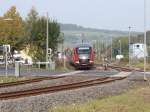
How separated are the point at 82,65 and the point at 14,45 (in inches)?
→ 1217

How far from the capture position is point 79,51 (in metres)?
62.2

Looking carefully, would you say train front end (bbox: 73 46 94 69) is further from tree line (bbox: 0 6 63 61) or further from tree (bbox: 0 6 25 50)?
tree (bbox: 0 6 25 50)

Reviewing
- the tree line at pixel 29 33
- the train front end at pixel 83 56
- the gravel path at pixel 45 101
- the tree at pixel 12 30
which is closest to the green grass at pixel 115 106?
the gravel path at pixel 45 101

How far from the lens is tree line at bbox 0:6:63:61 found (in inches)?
2864

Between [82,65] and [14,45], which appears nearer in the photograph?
[82,65]

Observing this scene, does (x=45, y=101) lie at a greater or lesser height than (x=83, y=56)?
lesser

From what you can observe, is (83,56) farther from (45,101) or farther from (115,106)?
(115,106)

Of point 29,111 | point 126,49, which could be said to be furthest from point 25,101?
point 126,49

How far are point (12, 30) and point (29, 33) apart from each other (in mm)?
7922

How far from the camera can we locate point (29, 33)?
8150 cm

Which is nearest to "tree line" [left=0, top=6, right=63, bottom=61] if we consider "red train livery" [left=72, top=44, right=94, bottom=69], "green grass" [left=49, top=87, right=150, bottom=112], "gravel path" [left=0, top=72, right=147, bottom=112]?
"red train livery" [left=72, top=44, right=94, bottom=69]

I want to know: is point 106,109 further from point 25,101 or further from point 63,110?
point 25,101

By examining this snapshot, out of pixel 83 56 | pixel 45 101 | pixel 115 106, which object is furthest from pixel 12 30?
pixel 115 106

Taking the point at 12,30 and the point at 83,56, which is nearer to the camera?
the point at 83,56
